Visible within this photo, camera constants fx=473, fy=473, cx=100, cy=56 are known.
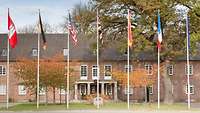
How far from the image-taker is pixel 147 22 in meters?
52.2

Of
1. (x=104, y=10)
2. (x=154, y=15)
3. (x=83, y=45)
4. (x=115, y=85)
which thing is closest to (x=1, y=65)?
(x=83, y=45)

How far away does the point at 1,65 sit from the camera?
7544 centimetres

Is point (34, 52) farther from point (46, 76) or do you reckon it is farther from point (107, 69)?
point (46, 76)

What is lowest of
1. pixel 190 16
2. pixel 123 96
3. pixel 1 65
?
pixel 123 96

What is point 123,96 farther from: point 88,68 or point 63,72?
point 63,72

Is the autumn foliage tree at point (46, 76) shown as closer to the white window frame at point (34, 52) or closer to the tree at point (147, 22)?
the tree at point (147, 22)

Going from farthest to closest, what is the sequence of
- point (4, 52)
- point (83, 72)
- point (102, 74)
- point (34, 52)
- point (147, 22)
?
point (34, 52) → point (4, 52) → point (83, 72) → point (102, 74) → point (147, 22)

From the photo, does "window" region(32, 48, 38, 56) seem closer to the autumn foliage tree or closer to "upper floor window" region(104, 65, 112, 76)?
"upper floor window" region(104, 65, 112, 76)

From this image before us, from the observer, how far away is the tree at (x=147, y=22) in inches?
2015

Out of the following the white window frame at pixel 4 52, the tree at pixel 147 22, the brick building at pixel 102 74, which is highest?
the tree at pixel 147 22

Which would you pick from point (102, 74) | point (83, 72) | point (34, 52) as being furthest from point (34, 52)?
point (102, 74)

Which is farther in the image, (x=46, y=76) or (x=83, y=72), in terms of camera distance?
(x=83, y=72)

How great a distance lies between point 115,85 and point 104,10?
21891 mm

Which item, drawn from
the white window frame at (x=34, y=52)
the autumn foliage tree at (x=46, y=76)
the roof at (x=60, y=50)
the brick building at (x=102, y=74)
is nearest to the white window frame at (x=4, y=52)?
the brick building at (x=102, y=74)
